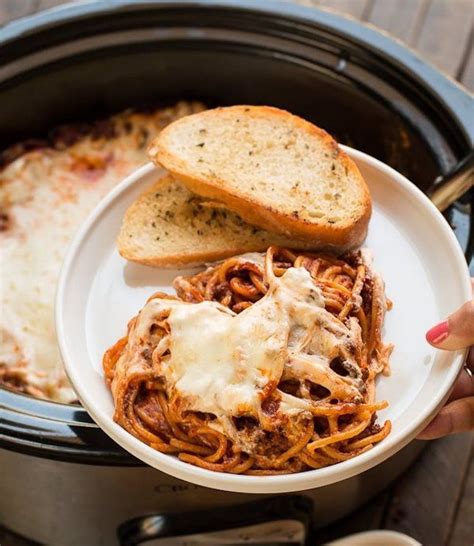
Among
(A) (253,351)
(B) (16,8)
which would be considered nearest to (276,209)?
(A) (253,351)

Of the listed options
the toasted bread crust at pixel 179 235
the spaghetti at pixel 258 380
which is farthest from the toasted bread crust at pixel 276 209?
the spaghetti at pixel 258 380

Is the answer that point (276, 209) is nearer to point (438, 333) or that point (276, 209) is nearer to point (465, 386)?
point (438, 333)

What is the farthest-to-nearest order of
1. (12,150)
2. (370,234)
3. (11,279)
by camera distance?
(12,150) < (11,279) < (370,234)

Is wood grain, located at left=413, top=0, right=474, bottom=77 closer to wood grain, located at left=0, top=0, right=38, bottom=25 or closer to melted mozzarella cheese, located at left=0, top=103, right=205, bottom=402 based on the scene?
melted mozzarella cheese, located at left=0, top=103, right=205, bottom=402

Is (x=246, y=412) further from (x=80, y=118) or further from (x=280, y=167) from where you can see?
(x=80, y=118)

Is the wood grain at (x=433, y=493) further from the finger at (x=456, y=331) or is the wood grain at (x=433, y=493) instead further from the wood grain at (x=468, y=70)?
the wood grain at (x=468, y=70)

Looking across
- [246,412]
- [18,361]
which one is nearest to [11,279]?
[18,361]

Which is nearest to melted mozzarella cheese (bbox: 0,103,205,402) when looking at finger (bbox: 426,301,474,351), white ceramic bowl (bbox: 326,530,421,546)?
white ceramic bowl (bbox: 326,530,421,546)
